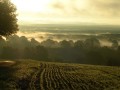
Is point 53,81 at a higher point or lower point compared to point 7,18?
lower

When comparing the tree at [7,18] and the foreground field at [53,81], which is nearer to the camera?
the foreground field at [53,81]

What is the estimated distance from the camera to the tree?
6338 centimetres

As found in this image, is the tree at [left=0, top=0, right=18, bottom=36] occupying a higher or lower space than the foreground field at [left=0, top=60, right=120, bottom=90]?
higher

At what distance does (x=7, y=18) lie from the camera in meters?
63.8

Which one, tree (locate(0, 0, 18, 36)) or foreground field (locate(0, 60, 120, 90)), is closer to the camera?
foreground field (locate(0, 60, 120, 90))

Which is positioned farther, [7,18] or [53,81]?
[7,18]

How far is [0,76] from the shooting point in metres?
45.3

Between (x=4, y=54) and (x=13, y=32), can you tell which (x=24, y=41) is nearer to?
(x=4, y=54)

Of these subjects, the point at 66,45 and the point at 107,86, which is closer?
the point at 107,86

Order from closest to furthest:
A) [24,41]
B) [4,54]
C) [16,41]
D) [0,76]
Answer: [0,76], [4,54], [16,41], [24,41]

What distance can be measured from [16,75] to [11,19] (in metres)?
21.3

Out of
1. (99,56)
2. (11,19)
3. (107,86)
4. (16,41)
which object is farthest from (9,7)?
(16,41)

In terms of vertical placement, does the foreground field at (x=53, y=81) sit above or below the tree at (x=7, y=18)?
below

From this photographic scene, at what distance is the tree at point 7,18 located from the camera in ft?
208
